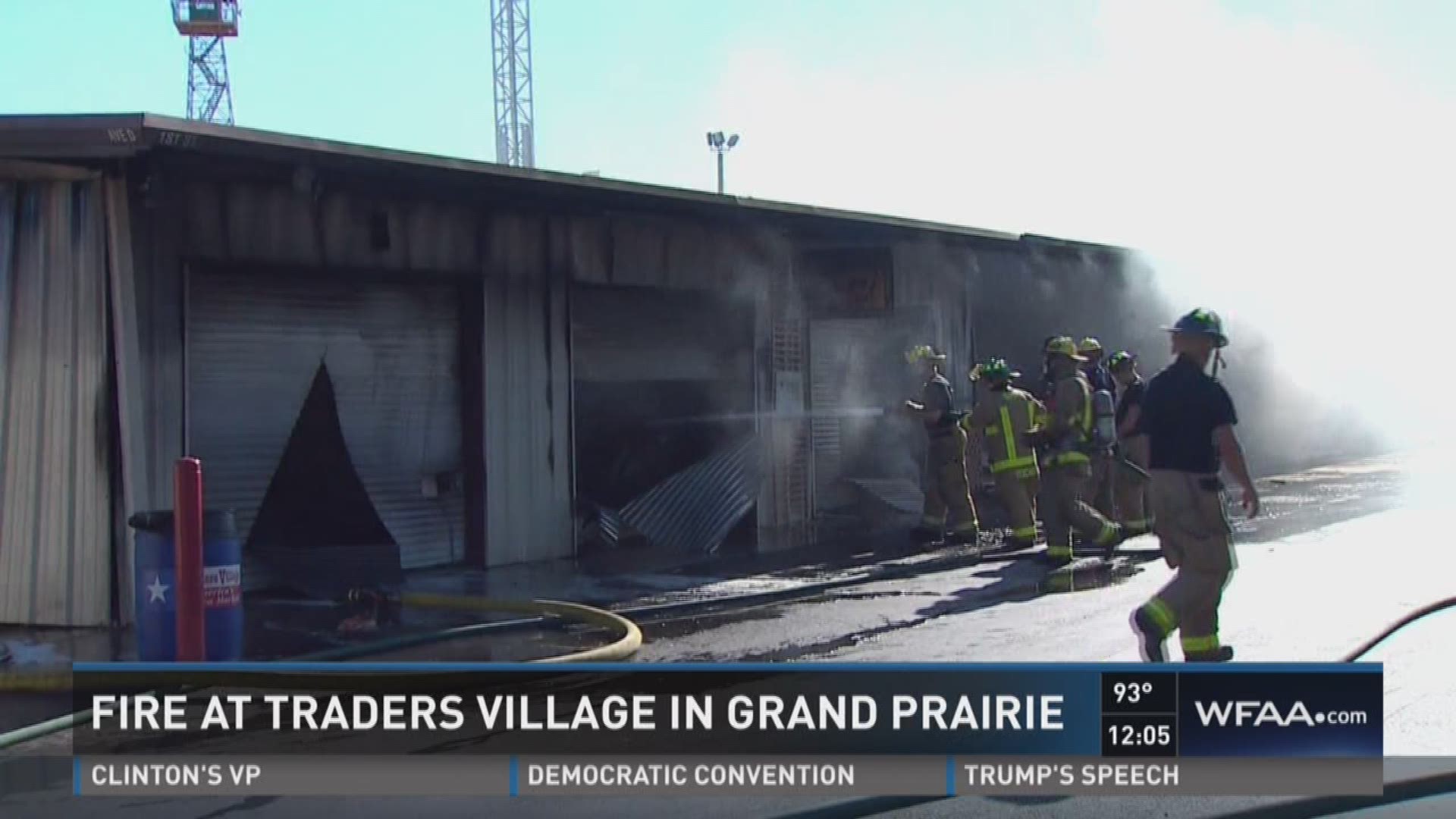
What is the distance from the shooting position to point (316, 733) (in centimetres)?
649

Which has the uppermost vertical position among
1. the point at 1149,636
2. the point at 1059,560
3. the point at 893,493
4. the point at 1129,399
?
the point at 1129,399

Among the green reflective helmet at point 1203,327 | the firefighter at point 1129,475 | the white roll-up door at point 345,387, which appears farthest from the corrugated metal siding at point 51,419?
the firefighter at point 1129,475

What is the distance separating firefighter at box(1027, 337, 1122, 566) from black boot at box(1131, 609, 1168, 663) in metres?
4.76

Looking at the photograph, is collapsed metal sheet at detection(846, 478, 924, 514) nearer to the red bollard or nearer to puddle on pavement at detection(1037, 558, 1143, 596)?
puddle on pavement at detection(1037, 558, 1143, 596)

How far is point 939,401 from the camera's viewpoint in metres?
13.1

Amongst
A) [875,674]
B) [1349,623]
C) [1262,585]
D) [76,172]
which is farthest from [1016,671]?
[76,172]

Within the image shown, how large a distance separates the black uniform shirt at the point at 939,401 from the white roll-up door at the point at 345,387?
4.23 meters

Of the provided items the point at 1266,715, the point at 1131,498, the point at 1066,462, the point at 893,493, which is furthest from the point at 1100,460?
the point at 1266,715

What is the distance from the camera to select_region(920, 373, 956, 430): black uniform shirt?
13.1 meters

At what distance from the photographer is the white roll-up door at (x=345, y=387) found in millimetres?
10523

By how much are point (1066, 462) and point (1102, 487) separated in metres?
2.69

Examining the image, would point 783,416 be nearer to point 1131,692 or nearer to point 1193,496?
point 1193,496

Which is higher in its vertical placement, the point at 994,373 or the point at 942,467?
the point at 994,373

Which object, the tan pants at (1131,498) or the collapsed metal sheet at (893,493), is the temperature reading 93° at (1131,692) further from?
the collapsed metal sheet at (893,493)
